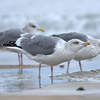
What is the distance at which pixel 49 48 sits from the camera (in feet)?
23.0

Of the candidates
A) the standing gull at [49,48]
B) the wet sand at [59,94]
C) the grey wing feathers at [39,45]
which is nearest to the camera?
the wet sand at [59,94]

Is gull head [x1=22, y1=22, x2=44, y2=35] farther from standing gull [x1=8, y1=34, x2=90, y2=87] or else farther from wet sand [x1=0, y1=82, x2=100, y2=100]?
wet sand [x1=0, y1=82, x2=100, y2=100]

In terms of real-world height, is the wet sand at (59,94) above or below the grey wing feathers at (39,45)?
below

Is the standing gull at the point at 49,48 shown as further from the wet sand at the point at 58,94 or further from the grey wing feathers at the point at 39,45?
the wet sand at the point at 58,94

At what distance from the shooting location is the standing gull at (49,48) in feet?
22.4

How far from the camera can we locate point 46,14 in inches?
1092

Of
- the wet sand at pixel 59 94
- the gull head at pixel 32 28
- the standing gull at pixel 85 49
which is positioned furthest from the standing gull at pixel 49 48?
the gull head at pixel 32 28

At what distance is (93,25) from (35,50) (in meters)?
17.6

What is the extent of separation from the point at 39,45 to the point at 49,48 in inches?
13.1

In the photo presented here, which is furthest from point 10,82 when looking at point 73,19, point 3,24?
point 73,19

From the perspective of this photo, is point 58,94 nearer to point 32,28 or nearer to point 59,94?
point 59,94

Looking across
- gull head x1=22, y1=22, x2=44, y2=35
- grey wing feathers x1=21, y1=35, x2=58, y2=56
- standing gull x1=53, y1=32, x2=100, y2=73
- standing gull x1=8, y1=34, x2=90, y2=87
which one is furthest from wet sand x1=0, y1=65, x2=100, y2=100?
gull head x1=22, y1=22, x2=44, y2=35

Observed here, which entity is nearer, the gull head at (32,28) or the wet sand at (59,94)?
the wet sand at (59,94)

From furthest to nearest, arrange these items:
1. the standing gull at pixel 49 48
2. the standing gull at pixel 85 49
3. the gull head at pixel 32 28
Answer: the gull head at pixel 32 28 → the standing gull at pixel 85 49 → the standing gull at pixel 49 48
